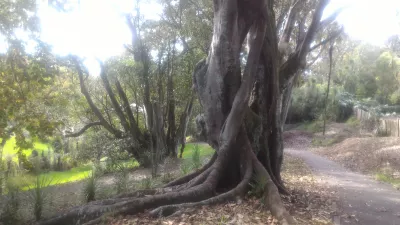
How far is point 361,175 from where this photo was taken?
14.6 metres

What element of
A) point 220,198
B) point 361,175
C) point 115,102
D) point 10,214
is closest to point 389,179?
point 361,175

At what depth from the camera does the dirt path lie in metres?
7.19

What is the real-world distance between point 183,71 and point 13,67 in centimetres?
687

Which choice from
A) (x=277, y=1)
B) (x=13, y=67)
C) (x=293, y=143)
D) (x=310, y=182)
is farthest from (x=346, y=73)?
(x=13, y=67)

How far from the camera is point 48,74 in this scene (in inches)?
425

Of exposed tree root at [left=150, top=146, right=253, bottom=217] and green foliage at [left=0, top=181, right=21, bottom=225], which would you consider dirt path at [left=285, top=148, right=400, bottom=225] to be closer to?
exposed tree root at [left=150, top=146, right=253, bottom=217]

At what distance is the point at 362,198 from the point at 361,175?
5.75m

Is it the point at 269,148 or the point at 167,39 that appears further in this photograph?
the point at 167,39

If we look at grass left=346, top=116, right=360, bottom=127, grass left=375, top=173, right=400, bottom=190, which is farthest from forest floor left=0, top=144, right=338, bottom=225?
grass left=346, top=116, right=360, bottom=127

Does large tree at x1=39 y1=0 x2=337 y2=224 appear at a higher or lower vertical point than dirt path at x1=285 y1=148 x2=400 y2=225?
higher

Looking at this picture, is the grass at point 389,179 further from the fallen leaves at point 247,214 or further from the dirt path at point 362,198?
the fallen leaves at point 247,214

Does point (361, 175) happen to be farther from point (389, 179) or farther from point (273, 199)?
point (273, 199)

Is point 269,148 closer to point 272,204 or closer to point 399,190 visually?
point 272,204

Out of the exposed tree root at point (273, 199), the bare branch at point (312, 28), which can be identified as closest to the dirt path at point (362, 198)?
the exposed tree root at point (273, 199)
